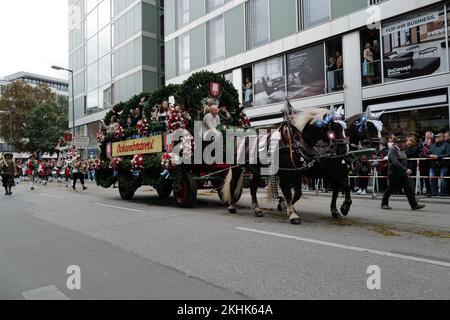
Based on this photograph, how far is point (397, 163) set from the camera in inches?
376

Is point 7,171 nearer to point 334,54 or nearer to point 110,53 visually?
point 334,54

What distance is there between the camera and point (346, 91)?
56.1 ft

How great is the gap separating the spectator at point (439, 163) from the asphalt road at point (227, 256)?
11.1 ft

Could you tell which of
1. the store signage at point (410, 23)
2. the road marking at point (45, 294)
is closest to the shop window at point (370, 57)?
the store signage at point (410, 23)

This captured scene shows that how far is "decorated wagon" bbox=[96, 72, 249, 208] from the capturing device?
31.7 feet

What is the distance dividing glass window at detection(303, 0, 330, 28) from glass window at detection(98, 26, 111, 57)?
969 inches

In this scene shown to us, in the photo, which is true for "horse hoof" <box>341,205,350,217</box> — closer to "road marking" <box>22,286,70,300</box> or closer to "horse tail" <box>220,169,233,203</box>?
"horse tail" <box>220,169,233,203</box>

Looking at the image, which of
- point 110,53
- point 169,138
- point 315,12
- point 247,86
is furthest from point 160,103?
point 110,53

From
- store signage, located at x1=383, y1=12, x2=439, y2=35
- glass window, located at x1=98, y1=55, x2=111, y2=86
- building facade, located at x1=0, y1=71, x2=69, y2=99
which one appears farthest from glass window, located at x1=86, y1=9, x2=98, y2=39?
building facade, located at x1=0, y1=71, x2=69, y2=99

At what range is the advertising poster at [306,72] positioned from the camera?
18.3 metres

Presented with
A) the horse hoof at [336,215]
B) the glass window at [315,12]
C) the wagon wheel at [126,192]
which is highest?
the glass window at [315,12]

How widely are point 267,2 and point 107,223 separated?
1685 centimetres

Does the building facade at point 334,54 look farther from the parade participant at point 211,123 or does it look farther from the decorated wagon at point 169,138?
the parade participant at point 211,123
